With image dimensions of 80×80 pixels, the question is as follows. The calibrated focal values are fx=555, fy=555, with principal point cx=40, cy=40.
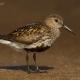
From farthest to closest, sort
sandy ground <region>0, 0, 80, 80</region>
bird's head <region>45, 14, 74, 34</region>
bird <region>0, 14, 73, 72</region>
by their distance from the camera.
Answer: bird's head <region>45, 14, 74, 34</region> → sandy ground <region>0, 0, 80, 80</region> → bird <region>0, 14, 73, 72</region>

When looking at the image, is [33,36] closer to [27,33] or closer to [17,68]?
[27,33]

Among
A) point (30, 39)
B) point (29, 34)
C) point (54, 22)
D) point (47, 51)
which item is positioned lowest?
point (47, 51)

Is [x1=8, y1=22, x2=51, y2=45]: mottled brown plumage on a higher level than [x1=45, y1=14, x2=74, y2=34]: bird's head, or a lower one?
lower

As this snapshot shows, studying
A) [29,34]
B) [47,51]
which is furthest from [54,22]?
[47,51]

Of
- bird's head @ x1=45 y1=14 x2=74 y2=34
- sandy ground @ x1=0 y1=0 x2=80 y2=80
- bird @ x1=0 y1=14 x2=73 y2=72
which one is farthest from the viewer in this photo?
bird's head @ x1=45 y1=14 x2=74 y2=34

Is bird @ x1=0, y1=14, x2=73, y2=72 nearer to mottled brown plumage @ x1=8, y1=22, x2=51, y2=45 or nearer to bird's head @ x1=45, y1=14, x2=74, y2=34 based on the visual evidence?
mottled brown plumage @ x1=8, y1=22, x2=51, y2=45

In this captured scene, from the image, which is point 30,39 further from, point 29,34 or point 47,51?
point 47,51

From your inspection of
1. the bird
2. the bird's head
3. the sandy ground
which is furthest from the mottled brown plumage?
the sandy ground

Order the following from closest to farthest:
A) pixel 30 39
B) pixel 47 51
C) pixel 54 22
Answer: pixel 30 39
pixel 54 22
pixel 47 51

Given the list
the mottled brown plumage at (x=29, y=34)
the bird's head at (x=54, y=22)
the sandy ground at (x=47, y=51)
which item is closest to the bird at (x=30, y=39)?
the mottled brown plumage at (x=29, y=34)
